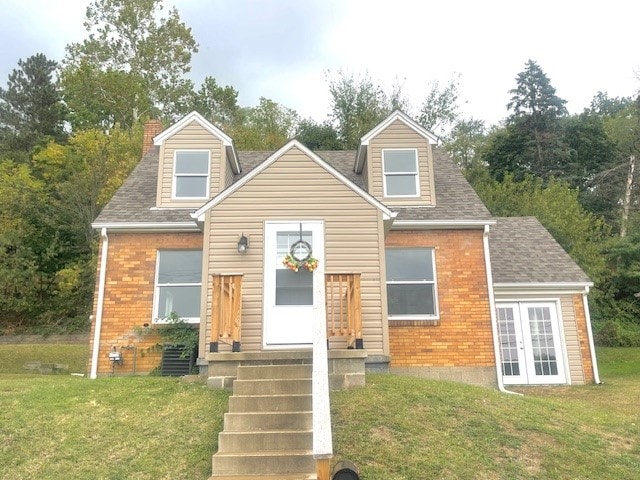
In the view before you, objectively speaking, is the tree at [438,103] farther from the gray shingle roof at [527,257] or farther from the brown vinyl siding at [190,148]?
the brown vinyl siding at [190,148]

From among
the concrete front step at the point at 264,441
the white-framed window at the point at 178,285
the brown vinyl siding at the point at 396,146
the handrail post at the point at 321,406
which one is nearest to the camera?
the handrail post at the point at 321,406

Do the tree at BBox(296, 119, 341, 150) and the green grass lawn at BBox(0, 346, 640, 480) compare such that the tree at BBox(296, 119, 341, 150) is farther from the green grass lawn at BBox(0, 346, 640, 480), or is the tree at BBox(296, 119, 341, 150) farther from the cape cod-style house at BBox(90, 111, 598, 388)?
the green grass lawn at BBox(0, 346, 640, 480)

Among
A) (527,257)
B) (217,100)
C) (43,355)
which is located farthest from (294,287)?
(217,100)

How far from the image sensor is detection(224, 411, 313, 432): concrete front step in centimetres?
568

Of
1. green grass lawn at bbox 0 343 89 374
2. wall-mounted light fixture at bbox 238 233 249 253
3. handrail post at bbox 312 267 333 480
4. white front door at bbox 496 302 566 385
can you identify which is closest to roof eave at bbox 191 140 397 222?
wall-mounted light fixture at bbox 238 233 249 253

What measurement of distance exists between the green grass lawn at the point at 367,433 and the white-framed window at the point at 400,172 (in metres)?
5.17

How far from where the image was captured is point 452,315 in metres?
10.3

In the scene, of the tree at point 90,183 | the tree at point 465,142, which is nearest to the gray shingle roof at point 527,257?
the tree at point 90,183

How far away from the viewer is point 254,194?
30.2ft

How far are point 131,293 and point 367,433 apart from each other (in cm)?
675

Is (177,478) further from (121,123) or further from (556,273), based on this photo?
(121,123)

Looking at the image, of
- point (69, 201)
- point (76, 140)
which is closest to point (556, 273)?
point (69, 201)

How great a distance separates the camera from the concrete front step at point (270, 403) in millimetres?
6002

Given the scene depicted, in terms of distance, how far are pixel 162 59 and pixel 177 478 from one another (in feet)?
100.0
